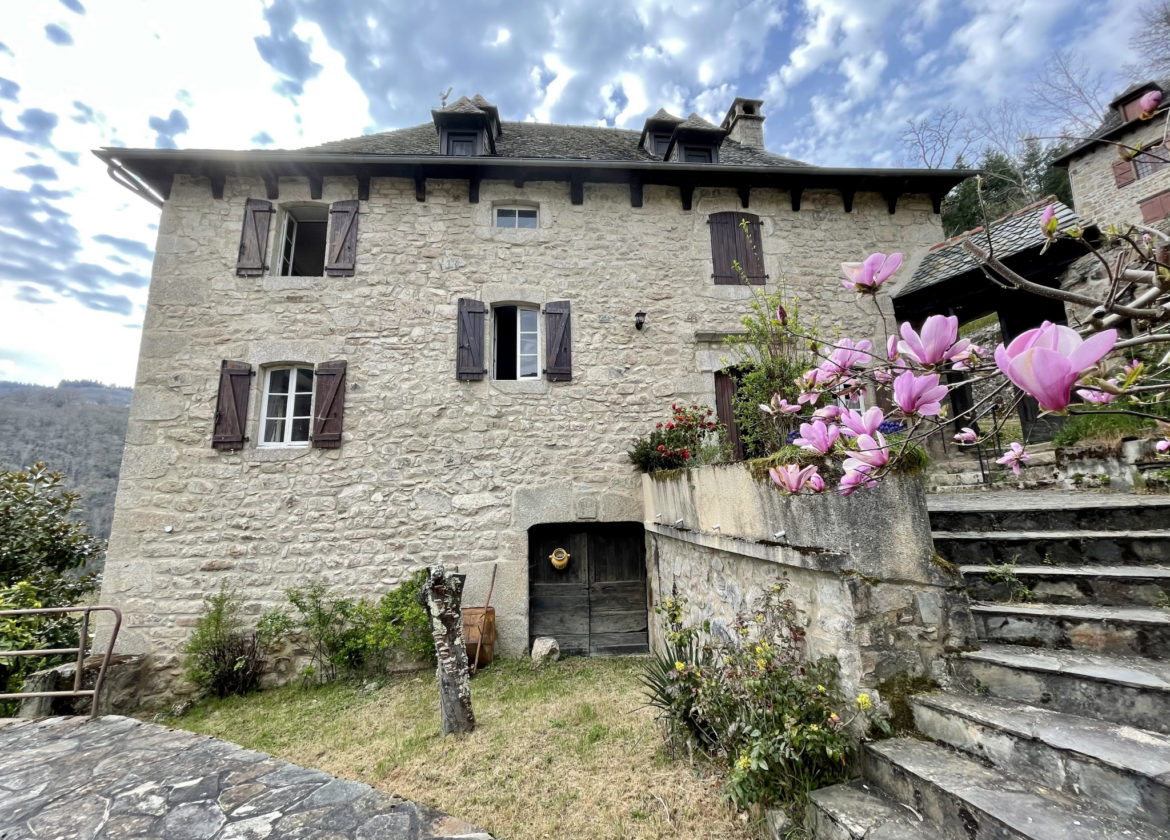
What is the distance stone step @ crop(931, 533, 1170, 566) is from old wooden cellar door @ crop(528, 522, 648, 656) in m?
3.63

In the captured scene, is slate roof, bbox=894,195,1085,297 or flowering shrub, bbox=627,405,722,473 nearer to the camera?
flowering shrub, bbox=627,405,722,473

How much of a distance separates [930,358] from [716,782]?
2764 mm

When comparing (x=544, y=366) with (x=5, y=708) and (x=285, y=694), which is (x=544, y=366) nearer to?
(x=285, y=694)

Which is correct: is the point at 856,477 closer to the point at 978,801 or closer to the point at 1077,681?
the point at 978,801

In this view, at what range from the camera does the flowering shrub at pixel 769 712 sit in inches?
89.5

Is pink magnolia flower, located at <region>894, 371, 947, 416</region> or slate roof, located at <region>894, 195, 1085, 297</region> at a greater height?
slate roof, located at <region>894, 195, 1085, 297</region>

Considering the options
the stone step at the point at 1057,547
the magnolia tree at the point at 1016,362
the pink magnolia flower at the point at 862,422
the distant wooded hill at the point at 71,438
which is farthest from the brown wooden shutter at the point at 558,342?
the distant wooded hill at the point at 71,438

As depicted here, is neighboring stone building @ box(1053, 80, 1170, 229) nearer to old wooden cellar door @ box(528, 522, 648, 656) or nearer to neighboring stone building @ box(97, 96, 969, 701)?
neighboring stone building @ box(97, 96, 969, 701)

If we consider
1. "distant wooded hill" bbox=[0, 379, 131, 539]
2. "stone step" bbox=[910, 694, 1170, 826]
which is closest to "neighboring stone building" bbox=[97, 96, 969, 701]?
"stone step" bbox=[910, 694, 1170, 826]

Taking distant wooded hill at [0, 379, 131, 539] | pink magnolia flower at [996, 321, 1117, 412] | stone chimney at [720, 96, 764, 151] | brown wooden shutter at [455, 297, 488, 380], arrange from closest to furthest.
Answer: pink magnolia flower at [996, 321, 1117, 412], brown wooden shutter at [455, 297, 488, 380], stone chimney at [720, 96, 764, 151], distant wooded hill at [0, 379, 131, 539]

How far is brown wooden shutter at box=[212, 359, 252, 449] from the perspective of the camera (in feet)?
19.4

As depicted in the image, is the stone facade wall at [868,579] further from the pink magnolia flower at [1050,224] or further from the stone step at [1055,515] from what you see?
the pink magnolia flower at [1050,224]

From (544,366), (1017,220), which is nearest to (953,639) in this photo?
(544,366)

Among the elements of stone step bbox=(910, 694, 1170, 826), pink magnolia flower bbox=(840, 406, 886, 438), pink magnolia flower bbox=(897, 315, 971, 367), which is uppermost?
pink magnolia flower bbox=(897, 315, 971, 367)
